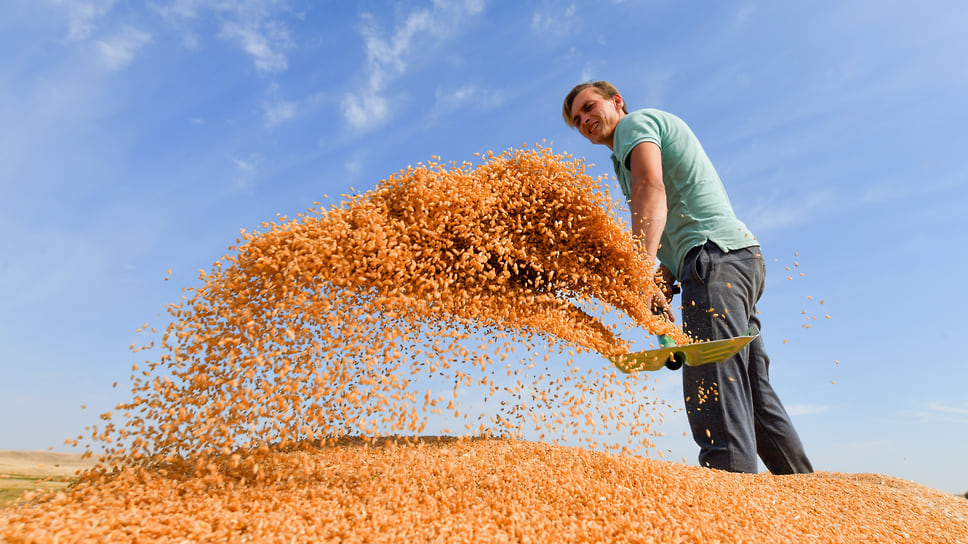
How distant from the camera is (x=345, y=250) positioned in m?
2.03

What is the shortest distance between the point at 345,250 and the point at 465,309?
494 mm

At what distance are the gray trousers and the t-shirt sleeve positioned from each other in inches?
23.3

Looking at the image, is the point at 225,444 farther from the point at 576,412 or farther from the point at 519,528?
the point at 576,412

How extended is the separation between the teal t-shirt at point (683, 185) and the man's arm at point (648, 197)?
0.09m

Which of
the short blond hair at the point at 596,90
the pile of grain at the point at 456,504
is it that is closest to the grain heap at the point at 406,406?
the pile of grain at the point at 456,504

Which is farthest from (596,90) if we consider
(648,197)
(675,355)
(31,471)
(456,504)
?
(31,471)

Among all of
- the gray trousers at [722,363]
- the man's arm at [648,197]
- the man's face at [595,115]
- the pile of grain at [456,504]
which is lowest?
the pile of grain at [456,504]

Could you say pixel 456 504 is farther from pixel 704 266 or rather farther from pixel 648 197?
pixel 704 266

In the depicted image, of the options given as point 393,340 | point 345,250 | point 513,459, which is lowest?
point 513,459

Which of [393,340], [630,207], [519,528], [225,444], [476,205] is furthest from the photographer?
[630,207]

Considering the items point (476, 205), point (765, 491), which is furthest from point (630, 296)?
point (765, 491)

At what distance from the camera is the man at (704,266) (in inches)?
101

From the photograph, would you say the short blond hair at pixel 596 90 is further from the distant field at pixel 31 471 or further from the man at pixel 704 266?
the distant field at pixel 31 471

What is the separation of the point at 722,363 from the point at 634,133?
1.19 m
